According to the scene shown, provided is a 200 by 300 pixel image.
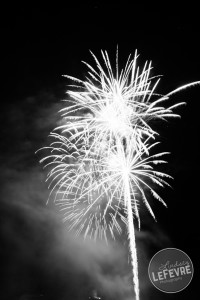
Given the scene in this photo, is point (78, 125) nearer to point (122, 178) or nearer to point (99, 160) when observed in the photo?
point (99, 160)

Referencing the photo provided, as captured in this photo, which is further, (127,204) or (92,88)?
(127,204)

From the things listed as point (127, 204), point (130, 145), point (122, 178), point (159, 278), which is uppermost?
point (130, 145)

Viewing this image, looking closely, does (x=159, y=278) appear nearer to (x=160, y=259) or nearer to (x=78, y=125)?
(x=160, y=259)

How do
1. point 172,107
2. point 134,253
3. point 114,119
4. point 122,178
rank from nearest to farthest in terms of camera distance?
point 172,107
point 114,119
point 122,178
point 134,253

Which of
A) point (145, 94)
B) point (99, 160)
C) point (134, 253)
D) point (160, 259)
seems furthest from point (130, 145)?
point (160, 259)

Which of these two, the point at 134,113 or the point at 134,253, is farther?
the point at 134,253

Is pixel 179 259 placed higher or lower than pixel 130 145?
lower

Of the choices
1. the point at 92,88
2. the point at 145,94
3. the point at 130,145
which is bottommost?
the point at 130,145

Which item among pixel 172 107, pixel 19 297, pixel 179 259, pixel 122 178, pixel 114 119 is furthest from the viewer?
pixel 19 297

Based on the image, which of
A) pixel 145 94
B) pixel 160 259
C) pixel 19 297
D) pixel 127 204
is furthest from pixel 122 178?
pixel 19 297
